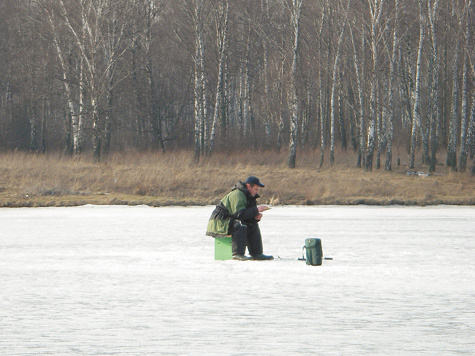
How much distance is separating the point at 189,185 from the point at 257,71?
27.7 metres

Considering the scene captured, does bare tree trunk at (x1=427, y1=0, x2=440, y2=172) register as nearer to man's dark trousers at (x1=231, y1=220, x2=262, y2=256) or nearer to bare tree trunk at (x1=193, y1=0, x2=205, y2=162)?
bare tree trunk at (x1=193, y1=0, x2=205, y2=162)

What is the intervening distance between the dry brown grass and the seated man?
40.8 feet

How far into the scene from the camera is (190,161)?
33.7 m

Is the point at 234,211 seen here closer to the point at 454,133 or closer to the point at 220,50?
the point at 454,133

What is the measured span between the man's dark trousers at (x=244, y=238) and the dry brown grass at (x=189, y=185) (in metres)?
12.3

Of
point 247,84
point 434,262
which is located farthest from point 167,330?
point 247,84

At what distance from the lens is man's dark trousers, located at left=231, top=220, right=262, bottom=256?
12.4 m

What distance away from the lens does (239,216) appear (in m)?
12.1

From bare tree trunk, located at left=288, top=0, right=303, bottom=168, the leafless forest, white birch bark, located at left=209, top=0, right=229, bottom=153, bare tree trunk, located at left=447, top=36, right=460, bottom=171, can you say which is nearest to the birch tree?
the leafless forest

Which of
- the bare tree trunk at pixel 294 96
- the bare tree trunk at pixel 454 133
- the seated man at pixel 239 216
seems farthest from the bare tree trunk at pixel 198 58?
the seated man at pixel 239 216

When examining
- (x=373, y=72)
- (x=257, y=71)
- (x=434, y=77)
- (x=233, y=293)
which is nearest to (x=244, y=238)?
(x=233, y=293)

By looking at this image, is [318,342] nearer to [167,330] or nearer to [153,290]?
[167,330]

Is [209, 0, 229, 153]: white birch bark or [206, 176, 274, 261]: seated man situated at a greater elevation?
[209, 0, 229, 153]: white birch bark

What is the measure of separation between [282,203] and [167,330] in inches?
708
